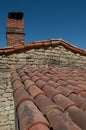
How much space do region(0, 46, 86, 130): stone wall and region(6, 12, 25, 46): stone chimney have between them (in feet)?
3.60

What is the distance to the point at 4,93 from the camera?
7.03 m

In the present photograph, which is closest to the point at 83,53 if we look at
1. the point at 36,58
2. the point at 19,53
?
the point at 36,58

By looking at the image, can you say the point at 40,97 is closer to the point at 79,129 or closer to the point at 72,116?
the point at 72,116

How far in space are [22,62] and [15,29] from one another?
1802 mm

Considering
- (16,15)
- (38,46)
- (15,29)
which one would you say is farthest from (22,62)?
(16,15)

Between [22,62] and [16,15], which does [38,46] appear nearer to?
[22,62]

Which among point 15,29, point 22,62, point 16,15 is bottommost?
point 22,62

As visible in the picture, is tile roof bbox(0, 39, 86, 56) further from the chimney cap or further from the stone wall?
the chimney cap

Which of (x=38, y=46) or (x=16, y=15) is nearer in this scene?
(x=38, y=46)

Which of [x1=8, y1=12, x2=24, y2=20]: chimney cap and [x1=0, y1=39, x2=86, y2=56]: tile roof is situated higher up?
[x1=8, y1=12, x2=24, y2=20]: chimney cap

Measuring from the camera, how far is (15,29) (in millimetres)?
A: 8516

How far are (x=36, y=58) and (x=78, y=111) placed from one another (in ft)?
19.0

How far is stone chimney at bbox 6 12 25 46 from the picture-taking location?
834 centimetres

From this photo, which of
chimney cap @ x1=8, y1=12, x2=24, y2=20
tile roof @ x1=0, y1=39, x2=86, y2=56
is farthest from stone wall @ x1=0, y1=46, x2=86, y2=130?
chimney cap @ x1=8, y1=12, x2=24, y2=20
